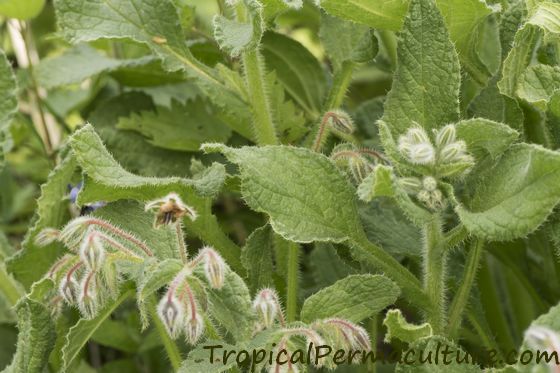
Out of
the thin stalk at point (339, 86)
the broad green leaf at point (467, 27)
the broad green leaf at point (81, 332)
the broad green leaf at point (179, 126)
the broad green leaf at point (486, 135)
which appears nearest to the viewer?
the broad green leaf at point (486, 135)

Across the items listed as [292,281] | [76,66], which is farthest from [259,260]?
[76,66]

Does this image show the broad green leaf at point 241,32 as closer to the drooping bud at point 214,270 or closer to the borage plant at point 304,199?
the borage plant at point 304,199

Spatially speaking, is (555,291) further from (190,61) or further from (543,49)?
(190,61)

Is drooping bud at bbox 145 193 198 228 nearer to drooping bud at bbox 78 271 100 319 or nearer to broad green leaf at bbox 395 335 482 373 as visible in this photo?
drooping bud at bbox 78 271 100 319

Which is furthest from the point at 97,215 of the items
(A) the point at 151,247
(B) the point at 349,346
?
(B) the point at 349,346

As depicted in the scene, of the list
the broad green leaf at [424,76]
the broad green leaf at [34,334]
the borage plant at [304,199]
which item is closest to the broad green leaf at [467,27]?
the borage plant at [304,199]

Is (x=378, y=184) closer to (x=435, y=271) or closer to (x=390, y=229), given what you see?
(x=435, y=271)

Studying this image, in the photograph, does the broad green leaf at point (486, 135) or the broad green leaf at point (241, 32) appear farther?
the broad green leaf at point (241, 32)
